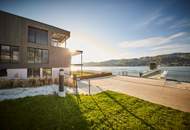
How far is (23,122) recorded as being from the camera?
3.65 metres

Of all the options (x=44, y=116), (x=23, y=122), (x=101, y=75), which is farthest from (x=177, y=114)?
(x=101, y=75)

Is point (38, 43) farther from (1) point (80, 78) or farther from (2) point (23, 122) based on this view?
(2) point (23, 122)

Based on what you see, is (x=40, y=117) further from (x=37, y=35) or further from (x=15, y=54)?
(x=37, y=35)

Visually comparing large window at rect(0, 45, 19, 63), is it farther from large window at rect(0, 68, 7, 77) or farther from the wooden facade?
large window at rect(0, 68, 7, 77)

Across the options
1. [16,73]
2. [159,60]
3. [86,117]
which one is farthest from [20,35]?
[159,60]

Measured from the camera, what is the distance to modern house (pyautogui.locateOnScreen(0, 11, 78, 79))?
12398 millimetres

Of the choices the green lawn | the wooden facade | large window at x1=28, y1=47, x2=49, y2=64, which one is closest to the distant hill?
the wooden facade

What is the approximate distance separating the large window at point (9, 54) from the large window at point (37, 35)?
243 centimetres

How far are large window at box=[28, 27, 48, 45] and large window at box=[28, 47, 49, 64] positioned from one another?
1.31m

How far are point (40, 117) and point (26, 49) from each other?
12.8m

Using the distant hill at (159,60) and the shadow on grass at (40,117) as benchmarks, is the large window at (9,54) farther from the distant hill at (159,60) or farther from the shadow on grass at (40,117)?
the distant hill at (159,60)

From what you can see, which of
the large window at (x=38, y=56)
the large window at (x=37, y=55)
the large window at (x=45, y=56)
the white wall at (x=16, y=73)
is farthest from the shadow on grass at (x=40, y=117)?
the large window at (x=45, y=56)

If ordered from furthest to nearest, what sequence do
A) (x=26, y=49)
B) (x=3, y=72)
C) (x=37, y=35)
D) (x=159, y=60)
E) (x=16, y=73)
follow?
(x=159, y=60) → (x=37, y=35) → (x=26, y=49) → (x=16, y=73) → (x=3, y=72)

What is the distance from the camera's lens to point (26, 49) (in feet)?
45.2
